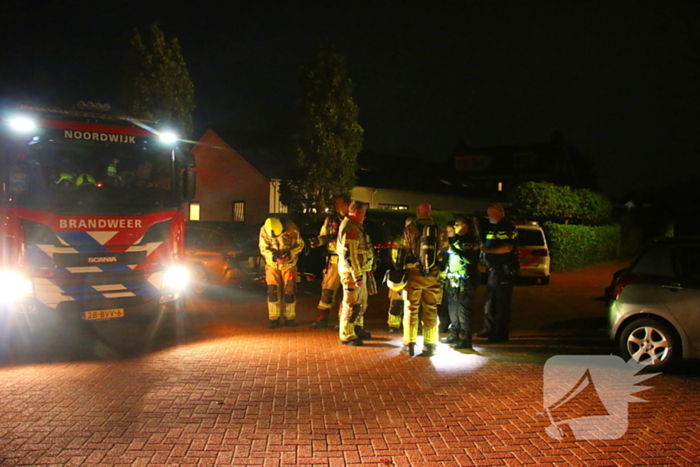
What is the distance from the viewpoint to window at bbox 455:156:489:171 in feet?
201

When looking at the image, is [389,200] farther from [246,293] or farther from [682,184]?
[682,184]

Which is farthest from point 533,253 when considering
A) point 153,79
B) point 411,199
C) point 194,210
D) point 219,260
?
point 194,210

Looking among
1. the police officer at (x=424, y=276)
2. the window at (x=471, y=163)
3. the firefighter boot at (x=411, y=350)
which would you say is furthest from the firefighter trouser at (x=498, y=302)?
the window at (x=471, y=163)

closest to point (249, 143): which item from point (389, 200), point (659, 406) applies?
point (389, 200)

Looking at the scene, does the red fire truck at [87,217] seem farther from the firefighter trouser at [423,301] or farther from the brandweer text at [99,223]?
the firefighter trouser at [423,301]

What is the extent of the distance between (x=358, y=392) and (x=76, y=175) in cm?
500

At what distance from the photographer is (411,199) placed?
1351 inches

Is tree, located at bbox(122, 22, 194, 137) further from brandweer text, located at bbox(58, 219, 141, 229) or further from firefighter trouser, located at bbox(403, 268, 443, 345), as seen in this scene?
firefighter trouser, located at bbox(403, 268, 443, 345)

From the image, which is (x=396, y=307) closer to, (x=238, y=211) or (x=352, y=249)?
(x=352, y=249)

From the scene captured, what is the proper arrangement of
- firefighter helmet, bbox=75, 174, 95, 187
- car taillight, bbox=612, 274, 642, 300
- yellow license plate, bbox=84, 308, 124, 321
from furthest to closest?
1. firefighter helmet, bbox=75, 174, 95, 187
2. yellow license plate, bbox=84, 308, 124, 321
3. car taillight, bbox=612, 274, 642, 300

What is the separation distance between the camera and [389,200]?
3225 centimetres

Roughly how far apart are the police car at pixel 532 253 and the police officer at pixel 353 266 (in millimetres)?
8847
